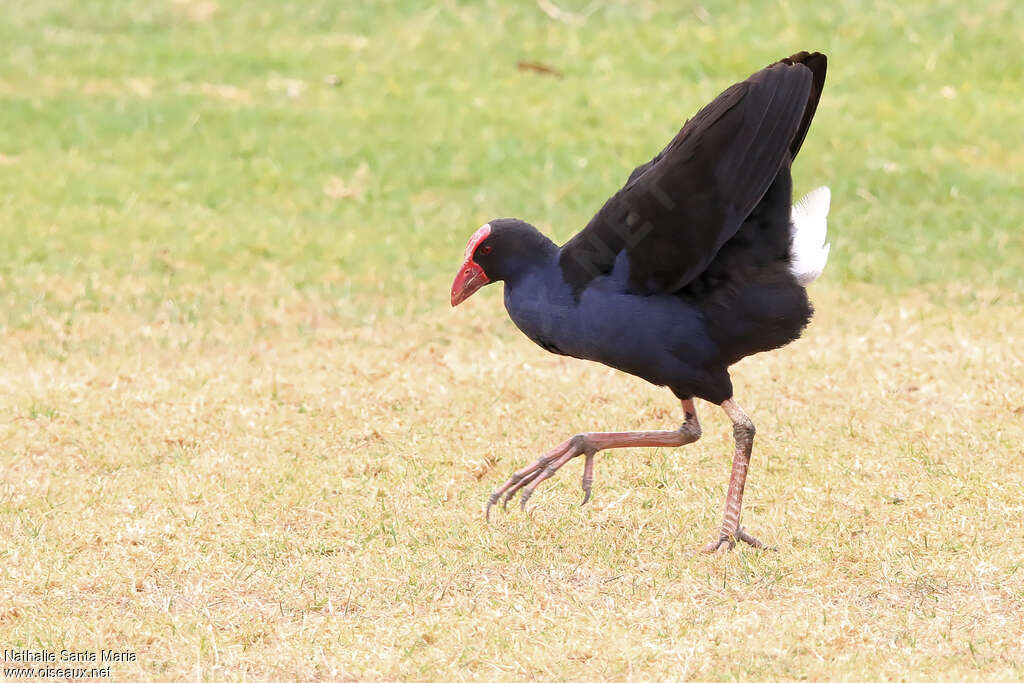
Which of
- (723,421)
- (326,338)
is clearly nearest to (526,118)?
(326,338)

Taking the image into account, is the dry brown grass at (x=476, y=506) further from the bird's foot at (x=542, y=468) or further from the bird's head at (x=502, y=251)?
the bird's head at (x=502, y=251)

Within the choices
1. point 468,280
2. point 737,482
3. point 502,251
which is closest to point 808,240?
point 737,482

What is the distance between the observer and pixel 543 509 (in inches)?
263

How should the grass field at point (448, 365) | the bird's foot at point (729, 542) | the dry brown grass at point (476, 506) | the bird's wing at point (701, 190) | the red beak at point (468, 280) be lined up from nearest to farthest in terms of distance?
the dry brown grass at point (476, 506) < the grass field at point (448, 365) < the bird's wing at point (701, 190) < the bird's foot at point (729, 542) < the red beak at point (468, 280)

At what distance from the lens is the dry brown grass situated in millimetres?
5098

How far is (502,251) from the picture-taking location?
6227 mm

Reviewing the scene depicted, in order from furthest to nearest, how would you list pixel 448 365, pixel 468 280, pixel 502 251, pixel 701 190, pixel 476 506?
pixel 448 365 < pixel 476 506 < pixel 468 280 < pixel 502 251 < pixel 701 190

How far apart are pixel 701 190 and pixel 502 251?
0.84m

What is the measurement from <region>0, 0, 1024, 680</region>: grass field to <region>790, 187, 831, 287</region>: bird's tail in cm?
109

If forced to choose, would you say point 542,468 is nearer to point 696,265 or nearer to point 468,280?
point 468,280

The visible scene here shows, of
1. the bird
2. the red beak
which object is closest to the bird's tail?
the bird

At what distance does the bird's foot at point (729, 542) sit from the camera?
6098mm

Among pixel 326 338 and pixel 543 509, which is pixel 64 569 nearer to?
pixel 543 509

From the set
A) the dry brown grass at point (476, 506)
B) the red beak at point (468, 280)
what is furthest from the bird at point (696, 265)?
the dry brown grass at point (476, 506)
